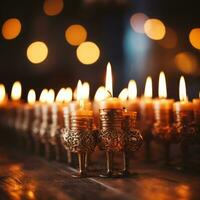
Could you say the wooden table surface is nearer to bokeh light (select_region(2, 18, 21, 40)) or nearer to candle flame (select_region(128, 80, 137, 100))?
candle flame (select_region(128, 80, 137, 100))

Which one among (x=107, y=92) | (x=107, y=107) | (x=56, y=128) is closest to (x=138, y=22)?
(x=56, y=128)

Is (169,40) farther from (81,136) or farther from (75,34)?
(81,136)

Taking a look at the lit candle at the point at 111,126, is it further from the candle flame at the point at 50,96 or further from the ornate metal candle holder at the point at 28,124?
the ornate metal candle holder at the point at 28,124

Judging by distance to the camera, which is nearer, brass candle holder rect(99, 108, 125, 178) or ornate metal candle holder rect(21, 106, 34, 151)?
brass candle holder rect(99, 108, 125, 178)

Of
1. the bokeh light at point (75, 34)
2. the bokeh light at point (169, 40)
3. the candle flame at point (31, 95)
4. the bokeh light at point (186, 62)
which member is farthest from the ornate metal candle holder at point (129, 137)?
the bokeh light at point (75, 34)

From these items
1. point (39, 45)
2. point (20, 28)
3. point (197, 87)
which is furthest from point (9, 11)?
point (197, 87)

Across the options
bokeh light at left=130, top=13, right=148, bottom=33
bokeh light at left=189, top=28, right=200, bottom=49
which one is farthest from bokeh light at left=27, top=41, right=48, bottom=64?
bokeh light at left=189, top=28, right=200, bottom=49

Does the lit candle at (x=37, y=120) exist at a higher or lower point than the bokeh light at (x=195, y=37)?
lower
